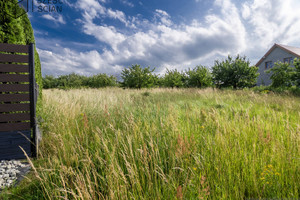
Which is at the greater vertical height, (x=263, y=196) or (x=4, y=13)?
(x=4, y=13)

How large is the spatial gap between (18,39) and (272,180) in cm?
562

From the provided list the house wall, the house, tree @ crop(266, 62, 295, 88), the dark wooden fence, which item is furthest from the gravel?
the house wall

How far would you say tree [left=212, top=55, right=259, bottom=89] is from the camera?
1770 cm

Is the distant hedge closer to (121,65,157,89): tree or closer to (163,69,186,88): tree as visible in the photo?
(121,65,157,89): tree

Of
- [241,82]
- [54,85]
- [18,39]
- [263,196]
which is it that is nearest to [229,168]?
[263,196]

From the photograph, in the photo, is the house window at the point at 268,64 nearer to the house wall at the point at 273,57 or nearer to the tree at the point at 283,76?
the house wall at the point at 273,57

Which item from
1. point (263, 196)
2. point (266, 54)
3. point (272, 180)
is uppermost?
point (266, 54)

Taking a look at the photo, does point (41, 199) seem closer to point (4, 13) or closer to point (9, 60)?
point (9, 60)

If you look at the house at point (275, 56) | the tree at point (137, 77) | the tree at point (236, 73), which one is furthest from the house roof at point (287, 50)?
the tree at point (137, 77)

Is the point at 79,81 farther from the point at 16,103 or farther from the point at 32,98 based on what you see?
the point at 32,98

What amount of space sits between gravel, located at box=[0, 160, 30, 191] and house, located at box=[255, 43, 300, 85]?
91.7 feet

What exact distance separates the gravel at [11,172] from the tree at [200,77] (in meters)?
18.7

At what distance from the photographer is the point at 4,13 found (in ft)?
10.8

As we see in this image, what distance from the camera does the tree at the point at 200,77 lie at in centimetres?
1864
